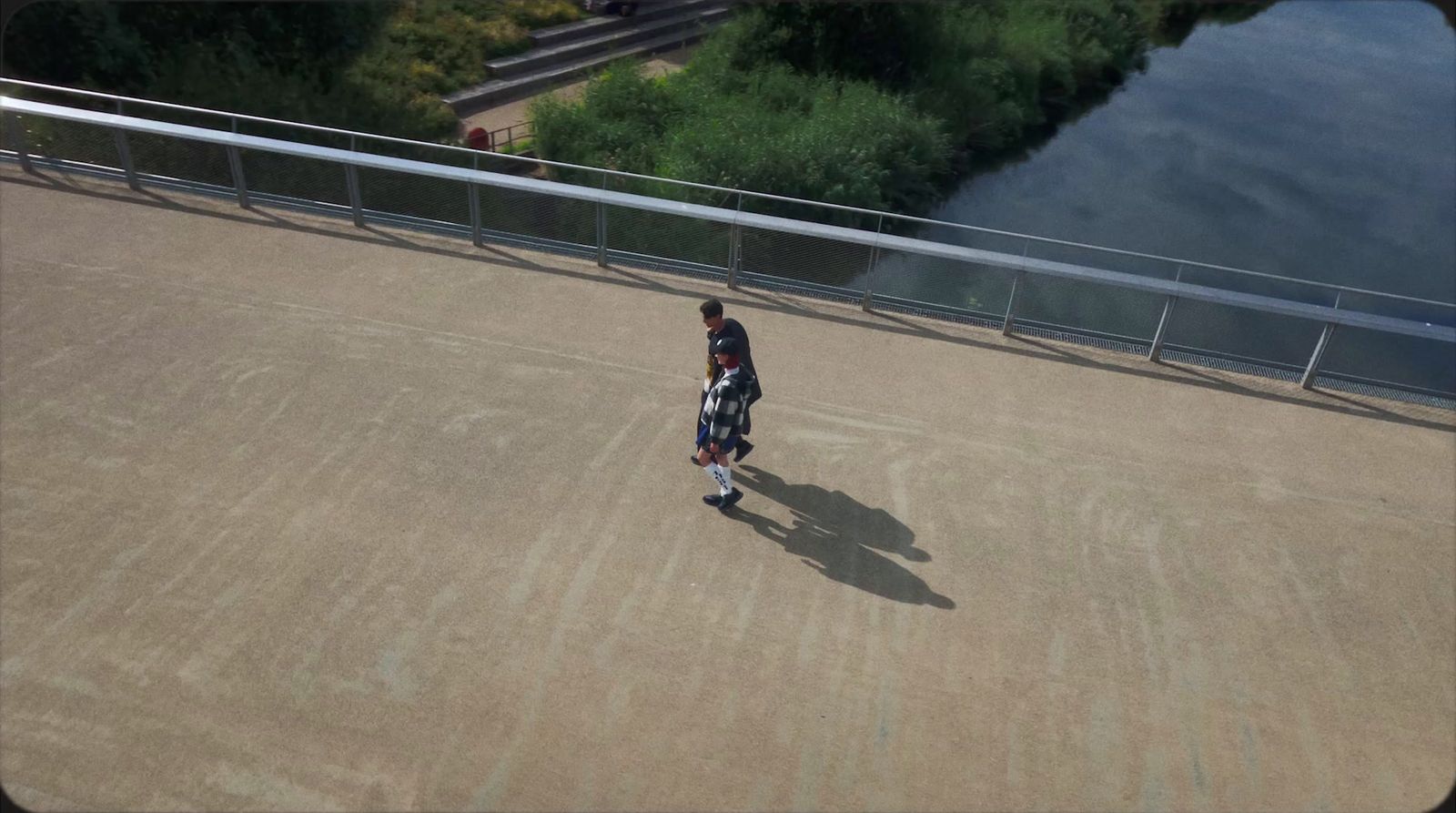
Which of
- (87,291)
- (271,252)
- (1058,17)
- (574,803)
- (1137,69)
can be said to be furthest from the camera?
(1137,69)

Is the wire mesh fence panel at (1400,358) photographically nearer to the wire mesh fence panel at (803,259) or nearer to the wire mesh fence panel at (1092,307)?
the wire mesh fence panel at (1092,307)

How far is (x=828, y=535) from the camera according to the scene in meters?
6.77

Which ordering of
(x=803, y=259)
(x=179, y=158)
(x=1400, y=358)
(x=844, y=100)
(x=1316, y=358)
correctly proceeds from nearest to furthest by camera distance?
1. (x=1316, y=358)
2. (x=803, y=259)
3. (x=179, y=158)
4. (x=1400, y=358)
5. (x=844, y=100)

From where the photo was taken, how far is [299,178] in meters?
10.5

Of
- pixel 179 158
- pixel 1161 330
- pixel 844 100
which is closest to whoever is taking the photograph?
pixel 1161 330

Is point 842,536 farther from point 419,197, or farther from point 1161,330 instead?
point 419,197

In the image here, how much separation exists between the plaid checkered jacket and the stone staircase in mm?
20519

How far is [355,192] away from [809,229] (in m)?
4.51

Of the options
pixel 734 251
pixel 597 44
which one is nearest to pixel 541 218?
pixel 734 251

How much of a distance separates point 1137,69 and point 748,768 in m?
31.9

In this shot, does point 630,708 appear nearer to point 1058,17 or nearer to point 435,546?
point 435,546

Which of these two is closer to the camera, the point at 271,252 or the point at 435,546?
the point at 435,546

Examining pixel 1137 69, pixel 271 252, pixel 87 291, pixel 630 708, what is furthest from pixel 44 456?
pixel 1137 69

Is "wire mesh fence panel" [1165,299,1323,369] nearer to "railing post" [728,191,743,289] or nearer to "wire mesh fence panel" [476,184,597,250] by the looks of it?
"railing post" [728,191,743,289]
